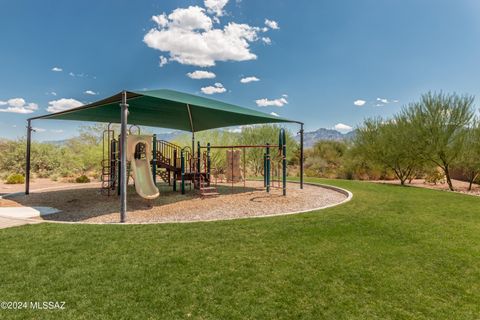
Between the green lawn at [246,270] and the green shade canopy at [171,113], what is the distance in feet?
11.4

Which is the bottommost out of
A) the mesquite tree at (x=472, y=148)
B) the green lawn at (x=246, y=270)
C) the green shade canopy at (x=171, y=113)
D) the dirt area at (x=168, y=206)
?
the green lawn at (x=246, y=270)

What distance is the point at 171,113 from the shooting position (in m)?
10.4

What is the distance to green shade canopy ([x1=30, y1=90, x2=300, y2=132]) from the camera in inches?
298

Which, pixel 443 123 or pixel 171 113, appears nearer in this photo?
pixel 171 113

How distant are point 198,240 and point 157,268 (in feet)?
3.39

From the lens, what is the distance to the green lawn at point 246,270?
246 centimetres

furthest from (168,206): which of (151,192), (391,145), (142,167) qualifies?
(391,145)

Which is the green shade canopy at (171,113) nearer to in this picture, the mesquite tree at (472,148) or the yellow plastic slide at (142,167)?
the yellow plastic slide at (142,167)

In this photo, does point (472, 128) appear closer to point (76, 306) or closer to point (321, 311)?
point (321, 311)

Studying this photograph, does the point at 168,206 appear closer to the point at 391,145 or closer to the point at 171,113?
the point at 171,113

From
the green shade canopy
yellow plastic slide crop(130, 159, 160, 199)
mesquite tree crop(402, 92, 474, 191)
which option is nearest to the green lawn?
yellow plastic slide crop(130, 159, 160, 199)

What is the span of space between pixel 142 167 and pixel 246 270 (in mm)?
6104

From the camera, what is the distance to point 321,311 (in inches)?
95.2

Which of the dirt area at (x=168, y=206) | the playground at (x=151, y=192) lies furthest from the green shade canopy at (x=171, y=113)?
the dirt area at (x=168, y=206)
